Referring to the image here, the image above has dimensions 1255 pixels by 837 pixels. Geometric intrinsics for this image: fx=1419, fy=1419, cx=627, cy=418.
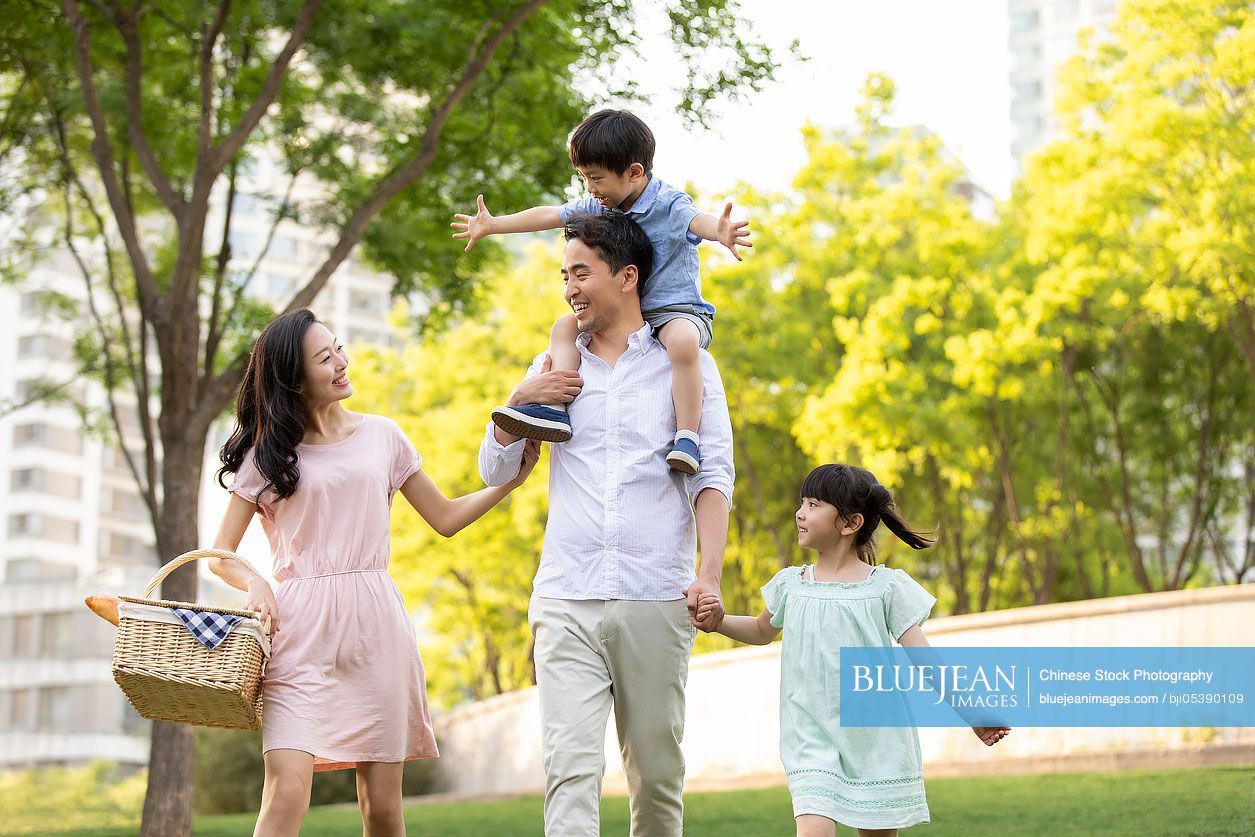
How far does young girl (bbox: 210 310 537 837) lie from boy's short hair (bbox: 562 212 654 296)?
722 millimetres

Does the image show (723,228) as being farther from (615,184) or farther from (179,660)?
(179,660)

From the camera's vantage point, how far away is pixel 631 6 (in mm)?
12484

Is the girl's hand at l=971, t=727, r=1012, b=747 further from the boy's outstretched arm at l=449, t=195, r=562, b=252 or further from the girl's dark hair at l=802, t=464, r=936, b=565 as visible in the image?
the boy's outstretched arm at l=449, t=195, r=562, b=252

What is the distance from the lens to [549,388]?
4465 millimetres

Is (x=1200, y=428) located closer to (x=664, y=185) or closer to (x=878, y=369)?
(x=878, y=369)

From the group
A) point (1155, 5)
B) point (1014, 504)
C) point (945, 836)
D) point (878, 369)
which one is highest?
point (1155, 5)

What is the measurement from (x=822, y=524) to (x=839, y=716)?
67 cm

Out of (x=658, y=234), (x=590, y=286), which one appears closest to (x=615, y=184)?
(x=658, y=234)

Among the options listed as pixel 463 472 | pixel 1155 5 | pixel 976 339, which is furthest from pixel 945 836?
pixel 463 472

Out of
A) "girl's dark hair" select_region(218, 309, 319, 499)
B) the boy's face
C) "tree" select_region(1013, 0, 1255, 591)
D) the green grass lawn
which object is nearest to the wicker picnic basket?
"girl's dark hair" select_region(218, 309, 319, 499)

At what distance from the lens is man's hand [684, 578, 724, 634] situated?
4.23m

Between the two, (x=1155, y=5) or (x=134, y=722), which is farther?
(x=134, y=722)

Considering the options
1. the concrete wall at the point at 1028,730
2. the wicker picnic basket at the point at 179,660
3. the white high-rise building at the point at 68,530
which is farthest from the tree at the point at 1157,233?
the white high-rise building at the point at 68,530

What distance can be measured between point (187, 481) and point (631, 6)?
5.67 metres
